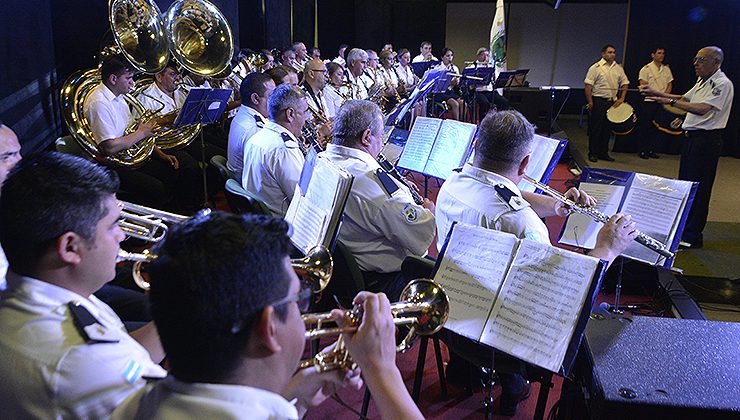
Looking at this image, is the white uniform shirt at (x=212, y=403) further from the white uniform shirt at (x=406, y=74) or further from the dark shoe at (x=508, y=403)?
the white uniform shirt at (x=406, y=74)

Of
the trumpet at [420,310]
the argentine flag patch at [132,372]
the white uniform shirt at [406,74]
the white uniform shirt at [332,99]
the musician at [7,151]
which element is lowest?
the white uniform shirt at [406,74]

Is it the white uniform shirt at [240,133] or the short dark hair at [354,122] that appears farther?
the white uniform shirt at [240,133]

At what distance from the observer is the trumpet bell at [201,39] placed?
18.7 feet

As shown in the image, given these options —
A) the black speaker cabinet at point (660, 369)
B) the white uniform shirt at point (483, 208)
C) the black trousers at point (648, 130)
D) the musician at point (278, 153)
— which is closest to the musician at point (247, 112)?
the musician at point (278, 153)

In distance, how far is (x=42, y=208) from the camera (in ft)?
4.89

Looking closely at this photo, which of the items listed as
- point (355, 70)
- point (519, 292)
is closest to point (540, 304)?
point (519, 292)

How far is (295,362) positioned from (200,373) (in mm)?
173

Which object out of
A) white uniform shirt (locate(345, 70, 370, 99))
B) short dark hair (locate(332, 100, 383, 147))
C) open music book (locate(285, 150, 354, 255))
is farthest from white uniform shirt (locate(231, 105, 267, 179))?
white uniform shirt (locate(345, 70, 370, 99))

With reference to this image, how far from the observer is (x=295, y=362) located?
112cm

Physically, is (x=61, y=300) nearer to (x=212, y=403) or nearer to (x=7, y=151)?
(x=212, y=403)

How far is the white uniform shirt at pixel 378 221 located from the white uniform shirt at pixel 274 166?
35.7 inches

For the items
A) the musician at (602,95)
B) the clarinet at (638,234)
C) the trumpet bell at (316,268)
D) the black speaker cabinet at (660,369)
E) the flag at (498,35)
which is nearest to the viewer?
the black speaker cabinet at (660,369)

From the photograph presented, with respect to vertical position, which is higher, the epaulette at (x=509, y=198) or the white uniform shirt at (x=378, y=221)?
the epaulette at (x=509, y=198)

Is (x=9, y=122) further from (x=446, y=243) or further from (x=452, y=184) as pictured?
(x=446, y=243)
